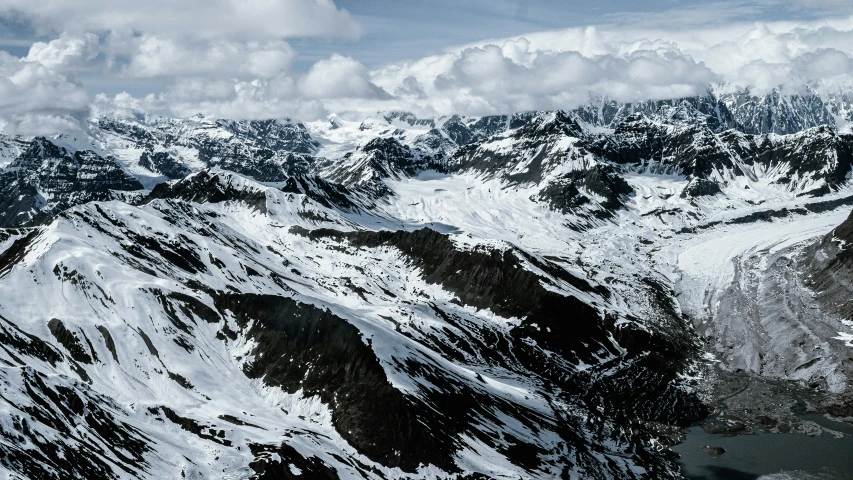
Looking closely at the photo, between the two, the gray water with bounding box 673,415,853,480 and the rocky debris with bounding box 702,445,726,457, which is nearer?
the gray water with bounding box 673,415,853,480

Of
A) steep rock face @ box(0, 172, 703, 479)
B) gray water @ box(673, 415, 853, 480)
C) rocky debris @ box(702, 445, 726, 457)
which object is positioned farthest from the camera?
rocky debris @ box(702, 445, 726, 457)

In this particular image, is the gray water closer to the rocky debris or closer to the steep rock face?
the rocky debris

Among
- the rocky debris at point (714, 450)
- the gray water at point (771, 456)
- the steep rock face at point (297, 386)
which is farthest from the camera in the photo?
the rocky debris at point (714, 450)

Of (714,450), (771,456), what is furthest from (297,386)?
(771,456)

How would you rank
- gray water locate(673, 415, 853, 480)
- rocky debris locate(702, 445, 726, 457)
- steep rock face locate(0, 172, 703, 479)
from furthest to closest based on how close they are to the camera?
rocky debris locate(702, 445, 726, 457) < gray water locate(673, 415, 853, 480) < steep rock face locate(0, 172, 703, 479)

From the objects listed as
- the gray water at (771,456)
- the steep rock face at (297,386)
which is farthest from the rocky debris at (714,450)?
the steep rock face at (297,386)

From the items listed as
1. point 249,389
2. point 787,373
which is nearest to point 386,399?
point 249,389

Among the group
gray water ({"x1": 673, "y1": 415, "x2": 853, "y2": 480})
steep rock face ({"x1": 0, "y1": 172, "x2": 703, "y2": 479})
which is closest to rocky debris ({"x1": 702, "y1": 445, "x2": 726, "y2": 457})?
gray water ({"x1": 673, "y1": 415, "x2": 853, "y2": 480})

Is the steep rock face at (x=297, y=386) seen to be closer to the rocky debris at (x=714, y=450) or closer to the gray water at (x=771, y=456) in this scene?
the gray water at (x=771, y=456)

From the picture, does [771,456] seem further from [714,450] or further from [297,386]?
[297,386]
